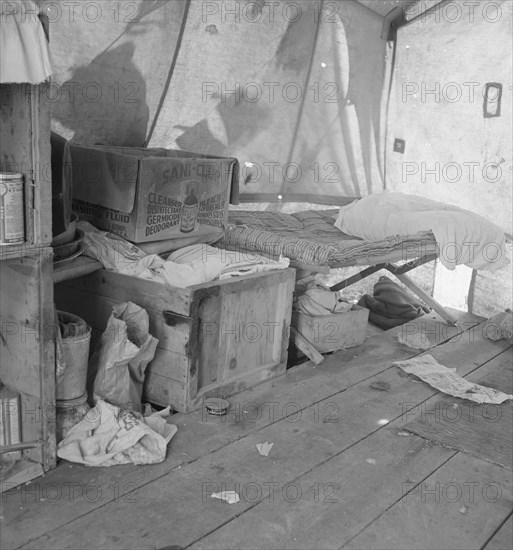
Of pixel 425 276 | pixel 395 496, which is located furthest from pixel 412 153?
pixel 395 496

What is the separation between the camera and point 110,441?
98.0 inches

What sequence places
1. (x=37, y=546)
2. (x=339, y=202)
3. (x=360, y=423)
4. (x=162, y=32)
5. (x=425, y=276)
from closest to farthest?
(x=37, y=546) < (x=360, y=423) < (x=162, y=32) < (x=339, y=202) < (x=425, y=276)

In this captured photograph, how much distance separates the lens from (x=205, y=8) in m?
3.78

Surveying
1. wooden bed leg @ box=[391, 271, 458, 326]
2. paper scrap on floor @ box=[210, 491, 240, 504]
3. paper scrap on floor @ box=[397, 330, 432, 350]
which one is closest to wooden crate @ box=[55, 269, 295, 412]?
paper scrap on floor @ box=[210, 491, 240, 504]

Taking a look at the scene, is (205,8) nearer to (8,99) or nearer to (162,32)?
(162,32)

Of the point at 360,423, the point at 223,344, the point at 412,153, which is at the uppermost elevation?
the point at 412,153

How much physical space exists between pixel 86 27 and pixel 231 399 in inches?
76.5

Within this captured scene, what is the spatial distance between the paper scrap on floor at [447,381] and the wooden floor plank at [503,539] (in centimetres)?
109

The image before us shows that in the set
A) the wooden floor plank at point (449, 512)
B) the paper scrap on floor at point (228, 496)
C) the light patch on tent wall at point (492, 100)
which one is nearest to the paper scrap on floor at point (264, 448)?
the paper scrap on floor at point (228, 496)

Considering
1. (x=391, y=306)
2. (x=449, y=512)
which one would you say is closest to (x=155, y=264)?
(x=449, y=512)

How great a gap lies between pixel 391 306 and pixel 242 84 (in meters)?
1.92

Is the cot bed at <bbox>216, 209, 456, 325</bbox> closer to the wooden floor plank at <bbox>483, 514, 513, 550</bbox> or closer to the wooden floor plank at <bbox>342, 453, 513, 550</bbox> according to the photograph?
the wooden floor plank at <bbox>342, 453, 513, 550</bbox>

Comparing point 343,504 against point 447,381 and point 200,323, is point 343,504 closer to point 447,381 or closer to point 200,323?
point 200,323

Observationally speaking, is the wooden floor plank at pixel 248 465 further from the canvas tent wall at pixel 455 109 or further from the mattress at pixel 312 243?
the canvas tent wall at pixel 455 109
